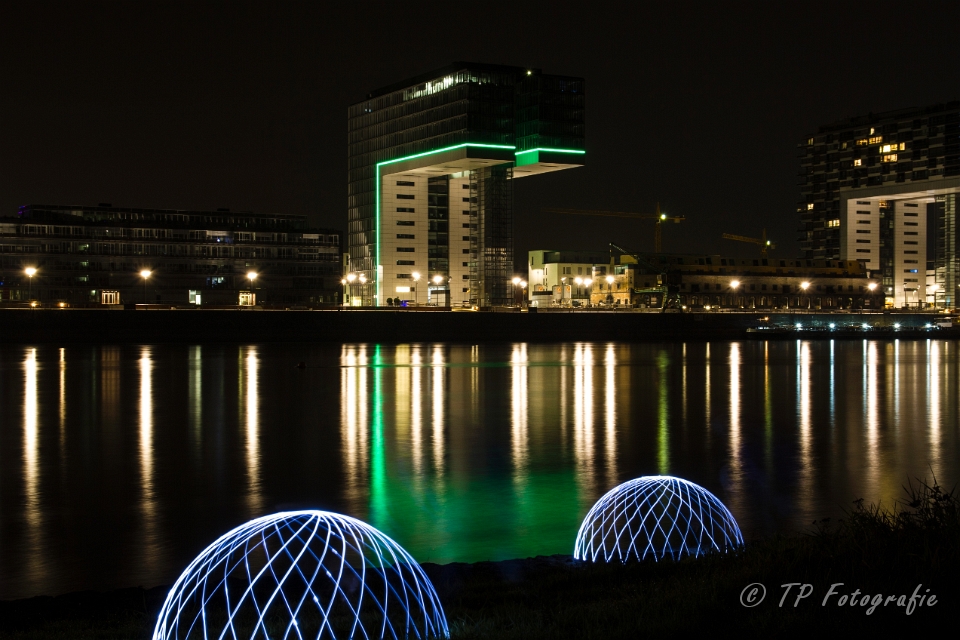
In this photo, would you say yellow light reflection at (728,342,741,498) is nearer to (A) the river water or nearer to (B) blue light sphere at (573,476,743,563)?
(A) the river water

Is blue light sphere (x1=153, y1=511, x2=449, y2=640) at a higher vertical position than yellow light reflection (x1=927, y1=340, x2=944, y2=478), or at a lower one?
higher

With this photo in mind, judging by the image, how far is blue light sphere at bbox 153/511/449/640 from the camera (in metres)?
6.68

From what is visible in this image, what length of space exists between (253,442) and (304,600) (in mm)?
13513

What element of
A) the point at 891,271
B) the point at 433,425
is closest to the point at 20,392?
the point at 433,425

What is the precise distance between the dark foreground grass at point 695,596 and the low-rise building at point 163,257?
5049 inches

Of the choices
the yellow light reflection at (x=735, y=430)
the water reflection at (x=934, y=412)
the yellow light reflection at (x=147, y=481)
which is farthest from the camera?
the water reflection at (x=934, y=412)

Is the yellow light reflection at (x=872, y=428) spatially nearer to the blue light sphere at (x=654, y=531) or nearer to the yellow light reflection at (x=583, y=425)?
the blue light sphere at (x=654, y=531)

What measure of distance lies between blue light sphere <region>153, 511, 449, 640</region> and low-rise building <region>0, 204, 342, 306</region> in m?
128

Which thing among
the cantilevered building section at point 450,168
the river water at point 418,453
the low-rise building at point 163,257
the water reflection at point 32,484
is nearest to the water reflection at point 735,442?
the river water at point 418,453

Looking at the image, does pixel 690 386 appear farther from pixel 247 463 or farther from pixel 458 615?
pixel 458 615

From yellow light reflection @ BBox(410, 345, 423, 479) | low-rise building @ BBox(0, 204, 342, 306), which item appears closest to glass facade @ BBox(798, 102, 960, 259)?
low-rise building @ BBox(0, 204, 342, 306)

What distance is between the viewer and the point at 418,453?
2081 cm

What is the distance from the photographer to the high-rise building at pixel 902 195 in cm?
15825

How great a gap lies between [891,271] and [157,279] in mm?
132579
